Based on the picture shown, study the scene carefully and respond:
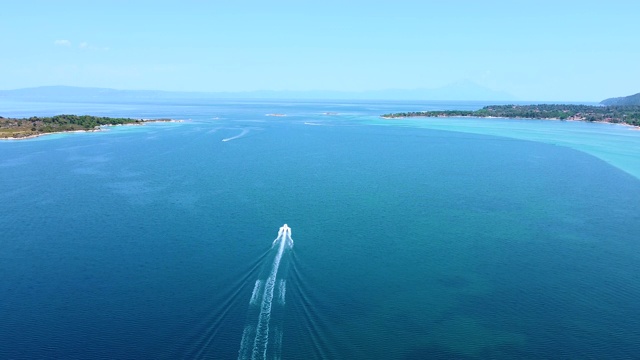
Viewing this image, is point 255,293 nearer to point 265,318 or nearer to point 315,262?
point 265,318

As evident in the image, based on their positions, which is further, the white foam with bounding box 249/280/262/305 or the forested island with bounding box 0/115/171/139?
the forested island with bounding box 0/115/171/139

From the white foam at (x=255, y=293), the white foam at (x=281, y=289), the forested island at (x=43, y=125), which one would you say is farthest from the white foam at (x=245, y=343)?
the forested island at (x=43, y=125)

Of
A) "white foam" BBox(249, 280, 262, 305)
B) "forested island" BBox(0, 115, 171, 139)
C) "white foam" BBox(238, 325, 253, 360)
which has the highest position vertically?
"forested island" BBox(0, 115, 171, 139)

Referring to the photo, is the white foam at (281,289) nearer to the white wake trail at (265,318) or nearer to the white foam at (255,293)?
the white wake trail at (265,318)

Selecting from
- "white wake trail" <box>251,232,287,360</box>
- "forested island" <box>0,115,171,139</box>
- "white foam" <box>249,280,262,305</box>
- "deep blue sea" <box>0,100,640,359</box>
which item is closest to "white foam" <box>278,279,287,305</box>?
"deep blue sea" <box>0,100,640,359</box>

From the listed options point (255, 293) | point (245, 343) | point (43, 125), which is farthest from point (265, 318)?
point (43, 125)

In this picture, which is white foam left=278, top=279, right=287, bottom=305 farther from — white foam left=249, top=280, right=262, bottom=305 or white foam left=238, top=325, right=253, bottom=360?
white foam left=238, top=325, right=253, bottom=360

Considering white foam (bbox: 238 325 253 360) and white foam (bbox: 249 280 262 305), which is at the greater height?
white foam (bbox: 249 280 262 305)
